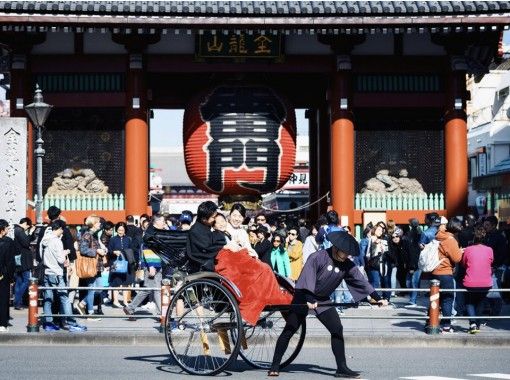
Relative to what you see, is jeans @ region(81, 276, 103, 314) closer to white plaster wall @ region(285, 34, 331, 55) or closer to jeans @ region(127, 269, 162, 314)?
jeans @ region(127, 269, 162, 314)

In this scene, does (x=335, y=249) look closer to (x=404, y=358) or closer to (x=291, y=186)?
(x=404, y=358)

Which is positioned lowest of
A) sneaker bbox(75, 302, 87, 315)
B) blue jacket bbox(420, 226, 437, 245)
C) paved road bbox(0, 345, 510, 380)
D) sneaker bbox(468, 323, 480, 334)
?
paved road bbox(0, 345, 510, 380)

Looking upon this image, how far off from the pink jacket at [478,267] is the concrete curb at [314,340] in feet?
3.16

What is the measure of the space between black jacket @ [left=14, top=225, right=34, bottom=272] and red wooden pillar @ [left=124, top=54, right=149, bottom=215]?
5.95 meters

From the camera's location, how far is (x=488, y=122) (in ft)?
183

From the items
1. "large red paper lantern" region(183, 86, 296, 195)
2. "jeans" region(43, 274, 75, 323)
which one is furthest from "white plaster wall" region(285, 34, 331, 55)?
"jeans" region(43, 274, 75, 323)

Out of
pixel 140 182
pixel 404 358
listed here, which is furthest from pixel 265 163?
pixel 404 358

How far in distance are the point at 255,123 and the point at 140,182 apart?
2.93 metres

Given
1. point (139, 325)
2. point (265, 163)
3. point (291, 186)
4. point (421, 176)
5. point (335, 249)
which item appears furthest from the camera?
point (291, 186)

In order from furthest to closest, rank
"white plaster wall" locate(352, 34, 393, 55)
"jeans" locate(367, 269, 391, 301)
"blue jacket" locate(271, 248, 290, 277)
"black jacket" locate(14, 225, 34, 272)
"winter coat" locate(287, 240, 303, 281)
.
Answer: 1. "white plaster wall" locate(352, 34, 393, 55)
2. "winter coat" locate(287, 240, 303, 281)
3. "jeans" locate(367, 269, 391, 301)
4. "blue jacket" locate(271, 248, 290, 277)
5. "black jacket" locate(14, 225, 34, 272)

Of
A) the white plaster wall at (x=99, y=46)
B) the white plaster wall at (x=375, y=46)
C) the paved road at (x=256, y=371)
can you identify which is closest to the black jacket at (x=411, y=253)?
the paved road at (x=256, y=371)

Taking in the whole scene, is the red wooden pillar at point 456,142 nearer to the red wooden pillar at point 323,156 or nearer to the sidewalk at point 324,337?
the red wooden pillar at point 323,156

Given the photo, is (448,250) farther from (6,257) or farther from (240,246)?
(6,257)

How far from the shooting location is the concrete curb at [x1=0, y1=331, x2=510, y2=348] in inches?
618
